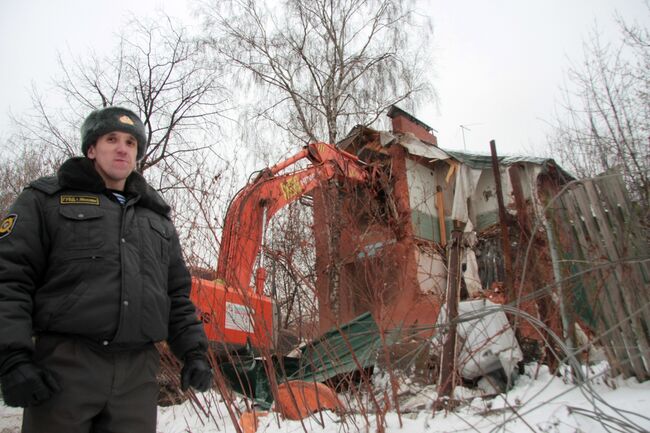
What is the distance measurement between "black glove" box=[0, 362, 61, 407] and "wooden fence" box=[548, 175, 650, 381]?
9.68 feet

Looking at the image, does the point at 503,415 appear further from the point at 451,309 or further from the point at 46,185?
the point at 46,185

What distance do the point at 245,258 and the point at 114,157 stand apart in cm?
241

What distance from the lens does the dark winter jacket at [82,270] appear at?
1.70m

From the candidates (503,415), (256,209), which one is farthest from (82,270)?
(256,209)

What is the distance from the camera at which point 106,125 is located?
2.12m

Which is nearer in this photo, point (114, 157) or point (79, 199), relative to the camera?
point (79, 199)

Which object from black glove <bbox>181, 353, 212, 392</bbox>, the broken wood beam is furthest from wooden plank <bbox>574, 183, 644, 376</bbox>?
black glove <bbox>181, 353, 212, 392</bbox>

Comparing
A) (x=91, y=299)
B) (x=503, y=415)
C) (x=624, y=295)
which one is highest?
(x=91, y=299)

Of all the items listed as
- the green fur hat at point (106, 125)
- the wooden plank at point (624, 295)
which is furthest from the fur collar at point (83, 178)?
the wooden plank at point (624, 295)

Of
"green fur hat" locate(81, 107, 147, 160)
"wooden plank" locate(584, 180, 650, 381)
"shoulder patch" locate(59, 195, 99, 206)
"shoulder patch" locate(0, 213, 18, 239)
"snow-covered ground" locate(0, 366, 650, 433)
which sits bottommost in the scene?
"snow-covered ground" locate(0, 366, 650, 433)

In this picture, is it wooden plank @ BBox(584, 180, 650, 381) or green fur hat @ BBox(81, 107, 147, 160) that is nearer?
green fur hat @ BBox(81, 107, 147, 160)

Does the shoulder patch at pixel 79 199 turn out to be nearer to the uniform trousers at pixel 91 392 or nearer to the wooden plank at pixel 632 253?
the uniform trousers at pixel 91 392

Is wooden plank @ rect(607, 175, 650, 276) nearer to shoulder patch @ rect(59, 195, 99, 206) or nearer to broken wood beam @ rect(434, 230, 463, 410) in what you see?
broken wood beam @ rect(434, 230, 463, 410)

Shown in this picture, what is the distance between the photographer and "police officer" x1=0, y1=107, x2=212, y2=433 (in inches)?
64.5
